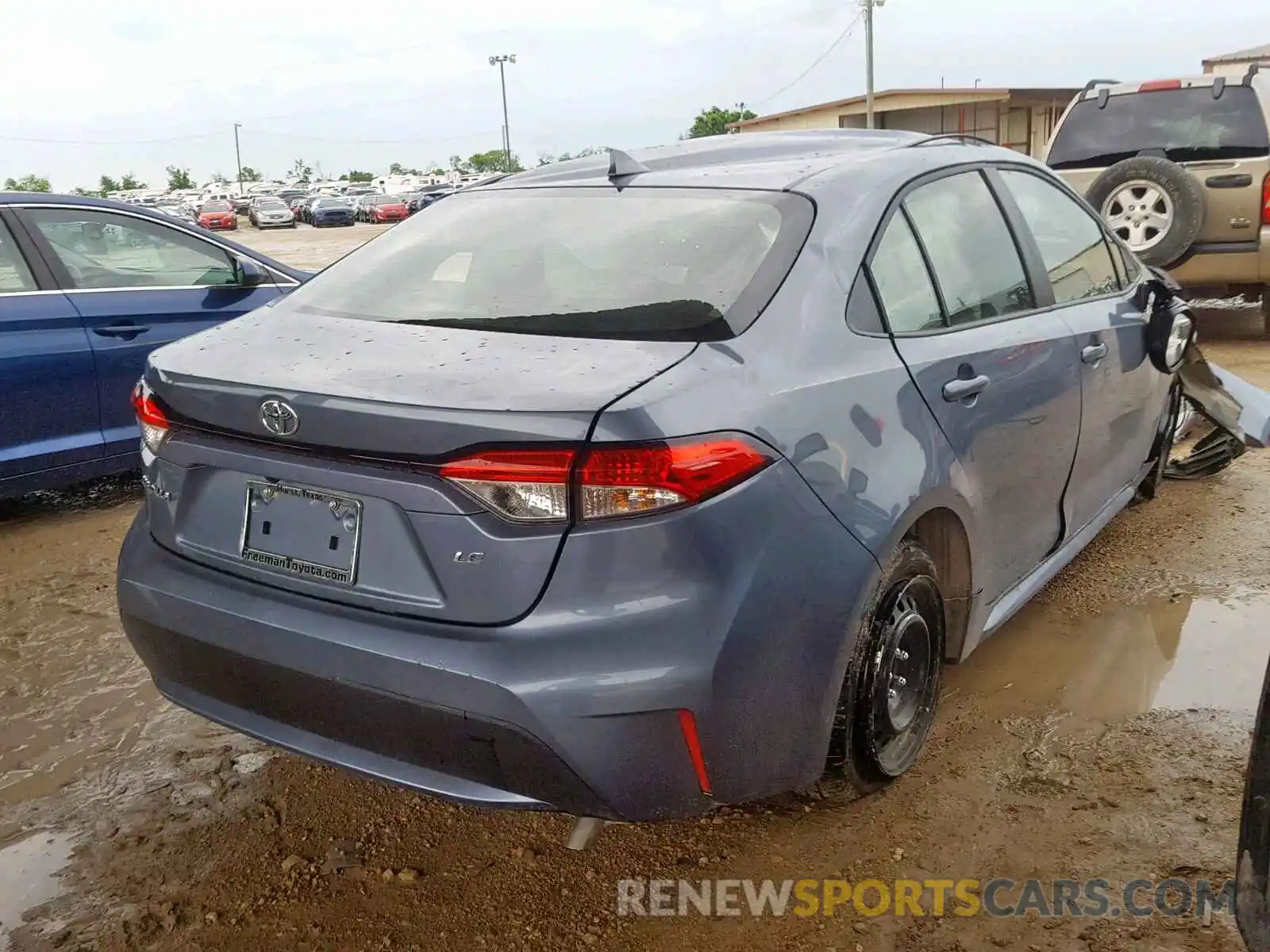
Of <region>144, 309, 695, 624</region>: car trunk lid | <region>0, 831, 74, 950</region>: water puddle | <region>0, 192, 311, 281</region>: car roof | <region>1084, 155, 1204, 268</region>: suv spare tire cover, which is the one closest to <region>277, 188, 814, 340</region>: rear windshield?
<region>144, 309, 695, 624</region>: car trunk lid

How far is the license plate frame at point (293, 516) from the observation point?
2133 millimetres

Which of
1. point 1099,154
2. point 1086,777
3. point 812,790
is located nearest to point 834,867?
point 812,790

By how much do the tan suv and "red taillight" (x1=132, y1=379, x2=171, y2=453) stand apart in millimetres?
6021

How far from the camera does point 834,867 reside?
2.54 metres

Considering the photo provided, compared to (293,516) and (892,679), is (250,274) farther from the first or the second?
(892,679)

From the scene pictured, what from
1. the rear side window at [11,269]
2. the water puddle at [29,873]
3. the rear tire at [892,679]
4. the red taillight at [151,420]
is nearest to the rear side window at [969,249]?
the rear tire at [892,679]

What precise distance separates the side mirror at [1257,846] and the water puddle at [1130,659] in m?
1.48

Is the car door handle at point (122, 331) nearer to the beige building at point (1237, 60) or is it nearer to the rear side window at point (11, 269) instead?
the rear side window at point (11, 269)

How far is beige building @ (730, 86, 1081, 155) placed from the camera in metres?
37.9

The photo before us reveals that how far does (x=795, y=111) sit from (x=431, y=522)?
42490 mm

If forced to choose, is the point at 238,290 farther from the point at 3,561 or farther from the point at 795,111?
the point at 795,111

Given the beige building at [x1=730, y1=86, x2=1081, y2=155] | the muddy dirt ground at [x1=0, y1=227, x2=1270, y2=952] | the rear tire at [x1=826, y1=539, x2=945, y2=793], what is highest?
the beige building at [x1=730, y1=86, x2=1081, y2=155]

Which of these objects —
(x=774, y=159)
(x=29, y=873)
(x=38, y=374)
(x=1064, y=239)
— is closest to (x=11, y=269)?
(x=38, y=374)

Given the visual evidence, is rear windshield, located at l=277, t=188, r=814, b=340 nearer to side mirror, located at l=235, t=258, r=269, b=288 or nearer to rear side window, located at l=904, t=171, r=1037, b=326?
rear side window, located at l=904, t=171, r=1037, b=326
